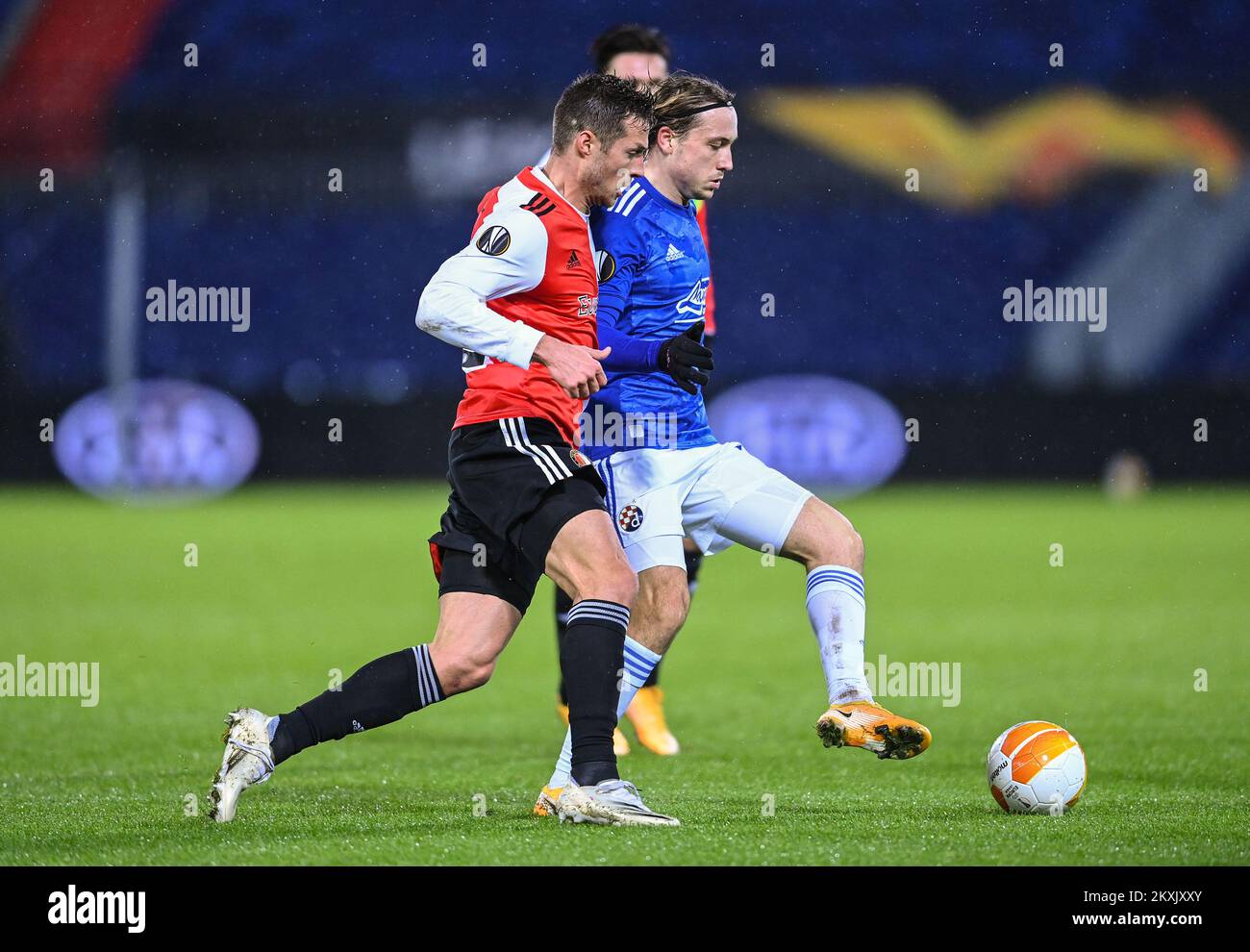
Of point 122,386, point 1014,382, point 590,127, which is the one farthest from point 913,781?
point 122,386

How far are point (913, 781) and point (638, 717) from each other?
1.16m

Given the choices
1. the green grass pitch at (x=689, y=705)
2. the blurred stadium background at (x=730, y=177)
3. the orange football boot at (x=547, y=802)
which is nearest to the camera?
the green grass pitch at (x=689, y=705)

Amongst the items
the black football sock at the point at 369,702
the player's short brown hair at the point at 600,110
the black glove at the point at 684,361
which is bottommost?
the black football sock at the point at 369,702

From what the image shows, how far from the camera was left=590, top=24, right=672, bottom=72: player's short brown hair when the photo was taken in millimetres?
6141

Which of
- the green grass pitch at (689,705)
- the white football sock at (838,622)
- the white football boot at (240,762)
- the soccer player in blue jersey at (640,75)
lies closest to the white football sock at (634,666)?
the green grass pitch at (689,705)

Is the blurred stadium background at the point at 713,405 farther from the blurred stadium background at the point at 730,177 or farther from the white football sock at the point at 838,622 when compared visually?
the white football sock at the point at 838,622

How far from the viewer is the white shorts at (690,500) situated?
467 centimetres

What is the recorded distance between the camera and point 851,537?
4668 millimetres

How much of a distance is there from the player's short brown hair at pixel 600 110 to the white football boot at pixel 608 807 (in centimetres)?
157

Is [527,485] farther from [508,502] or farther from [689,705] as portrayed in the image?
[689,705]

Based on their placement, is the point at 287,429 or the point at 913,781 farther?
the point at 287,429

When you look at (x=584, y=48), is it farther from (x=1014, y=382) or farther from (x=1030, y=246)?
(x=1014, y=382)

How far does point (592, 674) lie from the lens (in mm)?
4145

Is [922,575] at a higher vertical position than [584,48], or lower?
lower
